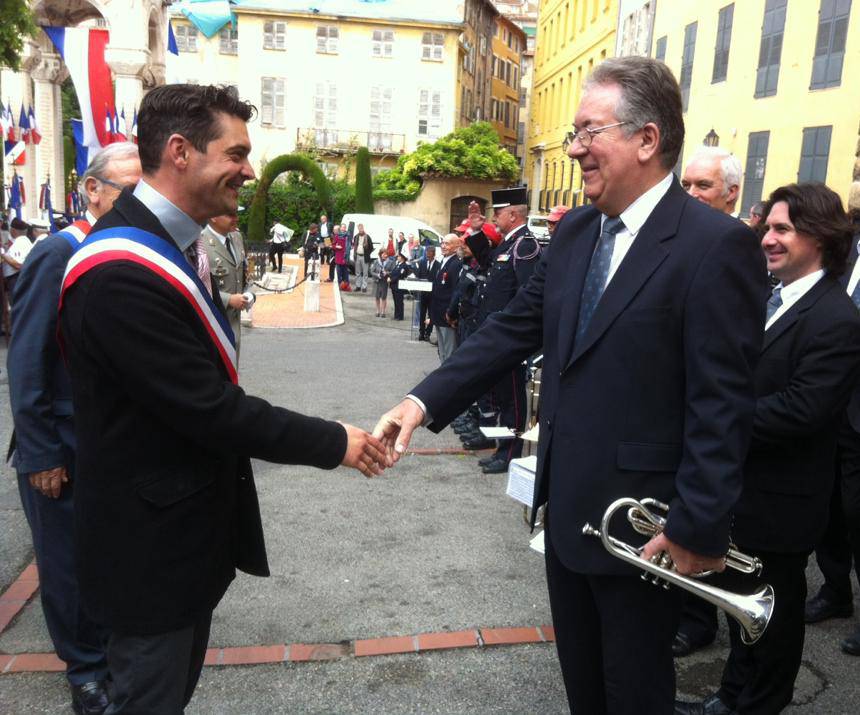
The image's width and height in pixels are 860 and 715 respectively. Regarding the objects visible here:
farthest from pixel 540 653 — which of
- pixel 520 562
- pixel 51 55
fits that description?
pixel 51 55

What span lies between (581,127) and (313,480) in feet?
14.7

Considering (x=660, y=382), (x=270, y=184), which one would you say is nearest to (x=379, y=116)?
(x=270, y=184)

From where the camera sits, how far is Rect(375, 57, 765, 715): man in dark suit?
1980 millimetres

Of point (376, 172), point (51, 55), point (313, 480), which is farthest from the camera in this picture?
point (376, 172)

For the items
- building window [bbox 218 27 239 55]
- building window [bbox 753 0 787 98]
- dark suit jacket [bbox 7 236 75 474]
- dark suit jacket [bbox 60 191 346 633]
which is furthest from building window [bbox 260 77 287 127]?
dark suit jacket [bbox 60 191 346 633]

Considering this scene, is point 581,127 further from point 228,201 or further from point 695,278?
point 228,201

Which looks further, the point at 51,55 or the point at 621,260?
the point at 51,55

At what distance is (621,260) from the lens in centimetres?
219

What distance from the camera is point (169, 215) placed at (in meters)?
2.15

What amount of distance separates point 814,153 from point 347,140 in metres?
33.4

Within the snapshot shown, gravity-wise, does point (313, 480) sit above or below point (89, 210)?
below

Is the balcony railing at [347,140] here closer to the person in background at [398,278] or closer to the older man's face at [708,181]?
the person in background at [398,278]

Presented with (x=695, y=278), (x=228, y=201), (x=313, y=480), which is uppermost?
(x=228, y=201)

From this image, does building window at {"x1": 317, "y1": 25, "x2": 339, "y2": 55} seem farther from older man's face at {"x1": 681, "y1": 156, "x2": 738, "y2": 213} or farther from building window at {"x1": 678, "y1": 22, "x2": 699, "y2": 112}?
older man's face at {"x1": 681, "y1": 156, "x2": 738, "y2": 213}
